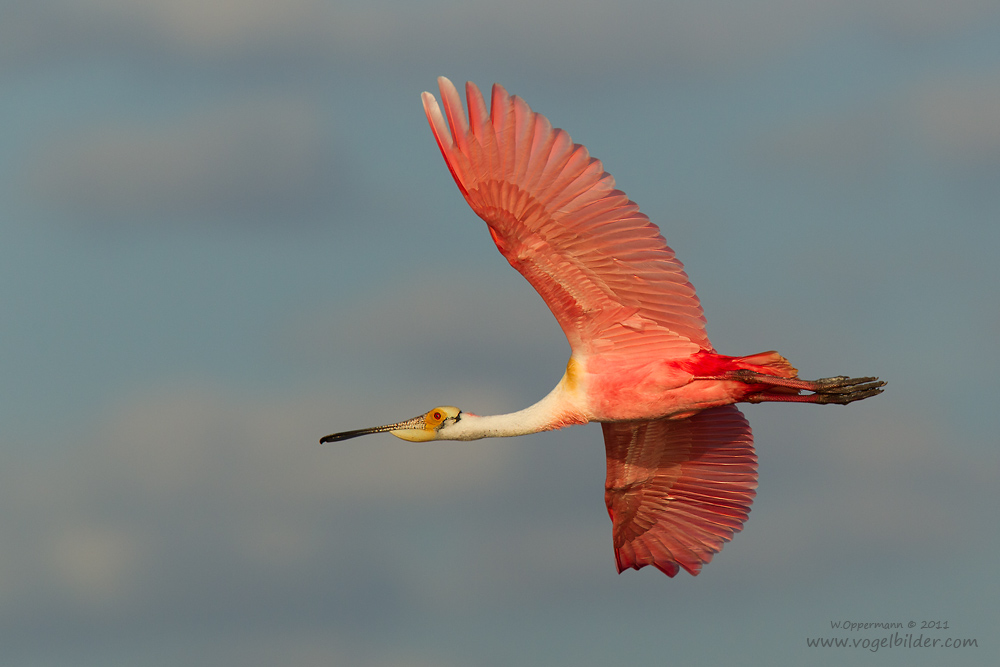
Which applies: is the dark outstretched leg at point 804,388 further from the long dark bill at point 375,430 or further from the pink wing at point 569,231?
the long dark bill at point 375,430

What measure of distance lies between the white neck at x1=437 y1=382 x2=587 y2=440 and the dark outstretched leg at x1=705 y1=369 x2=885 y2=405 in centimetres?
203

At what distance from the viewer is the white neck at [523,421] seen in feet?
62.6

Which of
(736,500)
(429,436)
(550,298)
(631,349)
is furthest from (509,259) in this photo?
(736,500)

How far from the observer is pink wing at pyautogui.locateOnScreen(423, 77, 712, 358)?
1702cm

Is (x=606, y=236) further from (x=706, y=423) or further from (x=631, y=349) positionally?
(x=706, y=423)

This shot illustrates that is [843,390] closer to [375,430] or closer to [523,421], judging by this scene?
[523,421]

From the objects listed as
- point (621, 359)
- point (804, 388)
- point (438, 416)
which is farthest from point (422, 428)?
point (804, 388)

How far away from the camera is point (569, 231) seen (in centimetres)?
1758

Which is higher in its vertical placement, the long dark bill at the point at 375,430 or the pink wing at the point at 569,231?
the pink wing at the point at 569,231

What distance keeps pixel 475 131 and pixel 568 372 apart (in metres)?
3.68

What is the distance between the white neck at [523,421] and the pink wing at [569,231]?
0.74 m

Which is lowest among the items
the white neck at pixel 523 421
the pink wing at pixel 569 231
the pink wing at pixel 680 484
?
the pink wing at pixel 680 484

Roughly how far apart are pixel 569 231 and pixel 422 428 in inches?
163

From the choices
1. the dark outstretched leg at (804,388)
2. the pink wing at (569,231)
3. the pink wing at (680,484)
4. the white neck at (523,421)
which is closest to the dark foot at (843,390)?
the dark outstretched leg at (804,388)
